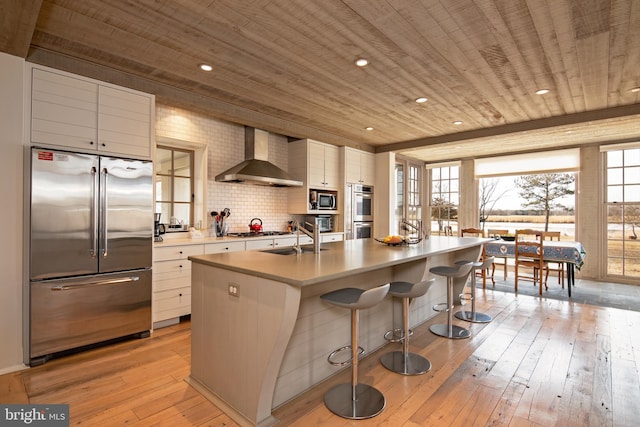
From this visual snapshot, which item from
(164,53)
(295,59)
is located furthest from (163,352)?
(295,59)

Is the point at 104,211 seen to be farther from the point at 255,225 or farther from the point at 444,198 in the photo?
the point at 444,198

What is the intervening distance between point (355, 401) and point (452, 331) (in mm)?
1686

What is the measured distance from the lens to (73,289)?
2.80m

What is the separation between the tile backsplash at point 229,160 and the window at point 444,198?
13.5 ft

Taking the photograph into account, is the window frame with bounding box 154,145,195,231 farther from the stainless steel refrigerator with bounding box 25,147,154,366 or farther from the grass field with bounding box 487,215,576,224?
the grass field with bounding box 487,215,576,224

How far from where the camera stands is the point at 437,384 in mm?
2373

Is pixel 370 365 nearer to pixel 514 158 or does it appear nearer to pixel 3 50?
pixel 3 50

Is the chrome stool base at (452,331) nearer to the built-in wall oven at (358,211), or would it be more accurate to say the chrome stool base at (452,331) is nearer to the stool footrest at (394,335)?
the stool footrest at (394,335)

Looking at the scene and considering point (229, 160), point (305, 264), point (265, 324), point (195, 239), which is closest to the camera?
point (265, 324)

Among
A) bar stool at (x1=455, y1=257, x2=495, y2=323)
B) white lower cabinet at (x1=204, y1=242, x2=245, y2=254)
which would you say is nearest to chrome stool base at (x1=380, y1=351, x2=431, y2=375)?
bar stool at (x1=455, y1=257, x2=495, y2=323)

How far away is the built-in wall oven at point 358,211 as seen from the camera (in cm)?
597

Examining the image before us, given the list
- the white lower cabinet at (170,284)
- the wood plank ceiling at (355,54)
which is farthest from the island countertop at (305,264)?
the wood plank ceiling at (355,54)

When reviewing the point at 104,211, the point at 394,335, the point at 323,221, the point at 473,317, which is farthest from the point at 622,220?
the point at 104,211

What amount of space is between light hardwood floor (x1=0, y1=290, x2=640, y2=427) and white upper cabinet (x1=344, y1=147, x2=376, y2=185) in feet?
10.6
